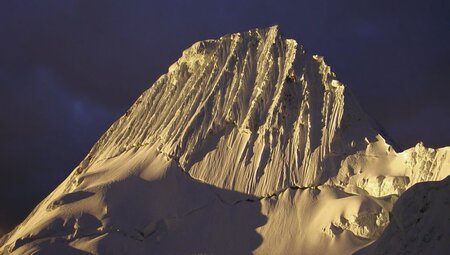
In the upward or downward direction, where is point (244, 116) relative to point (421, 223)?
downward

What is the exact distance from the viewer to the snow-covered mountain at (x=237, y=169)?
191 feet

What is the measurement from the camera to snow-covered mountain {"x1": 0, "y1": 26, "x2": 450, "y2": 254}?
58.1m

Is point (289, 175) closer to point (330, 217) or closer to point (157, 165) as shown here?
point (330, 217)

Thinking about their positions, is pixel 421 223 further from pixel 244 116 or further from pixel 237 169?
pixel 244 116

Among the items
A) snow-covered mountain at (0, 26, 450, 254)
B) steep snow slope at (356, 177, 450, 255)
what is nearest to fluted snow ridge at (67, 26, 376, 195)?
snow-covered mountain at (0, 26, 450, 254)

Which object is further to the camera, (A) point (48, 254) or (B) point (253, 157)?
(B) point (253, 157)

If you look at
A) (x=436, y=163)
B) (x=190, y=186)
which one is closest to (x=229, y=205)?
(x=190, y=186)

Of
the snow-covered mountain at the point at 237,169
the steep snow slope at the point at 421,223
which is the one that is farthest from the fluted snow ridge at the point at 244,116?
the steep snow slope at the point at 421,223

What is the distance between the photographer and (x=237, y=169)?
219 ft

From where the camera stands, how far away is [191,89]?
76000 millimetres

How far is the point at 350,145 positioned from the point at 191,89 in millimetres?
20441

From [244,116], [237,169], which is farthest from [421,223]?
[244,116]

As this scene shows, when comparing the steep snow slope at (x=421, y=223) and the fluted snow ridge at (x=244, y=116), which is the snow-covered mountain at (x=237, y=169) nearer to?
the fluted snow ridge at (x=244, y=116)

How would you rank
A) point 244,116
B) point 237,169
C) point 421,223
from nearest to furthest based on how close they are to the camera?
point 421,223 < point 237,169 < point 244,116
